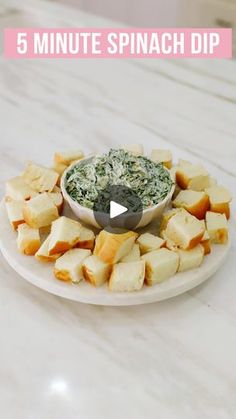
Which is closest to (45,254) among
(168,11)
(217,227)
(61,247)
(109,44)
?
(61,247)

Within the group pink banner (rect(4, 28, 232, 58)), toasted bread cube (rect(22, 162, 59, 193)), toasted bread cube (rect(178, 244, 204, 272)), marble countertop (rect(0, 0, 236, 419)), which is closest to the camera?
marble countertop (rect(0, 0, 236, 419))

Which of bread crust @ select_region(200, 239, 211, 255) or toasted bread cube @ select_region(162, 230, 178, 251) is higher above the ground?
toasted bread cube @ select_region(162, 230, 178, 251)

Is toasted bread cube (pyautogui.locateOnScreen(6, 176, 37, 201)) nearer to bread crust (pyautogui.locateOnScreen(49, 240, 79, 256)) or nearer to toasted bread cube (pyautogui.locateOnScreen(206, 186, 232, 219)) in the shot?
bread crust (pyautogui.locateOnScreen(49, 240, 79, 256))

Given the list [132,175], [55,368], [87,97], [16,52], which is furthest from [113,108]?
[55,368]

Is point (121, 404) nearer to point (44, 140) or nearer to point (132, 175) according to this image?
point (132, 175)

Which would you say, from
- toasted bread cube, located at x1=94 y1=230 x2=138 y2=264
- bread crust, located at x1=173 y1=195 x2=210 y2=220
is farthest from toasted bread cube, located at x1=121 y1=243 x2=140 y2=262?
bread crust, located at x1=173 y1=195 x2=210 y2=220

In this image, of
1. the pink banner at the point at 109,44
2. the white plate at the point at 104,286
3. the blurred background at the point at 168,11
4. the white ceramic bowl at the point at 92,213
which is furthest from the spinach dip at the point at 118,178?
the blurred background at the point at 168,11
